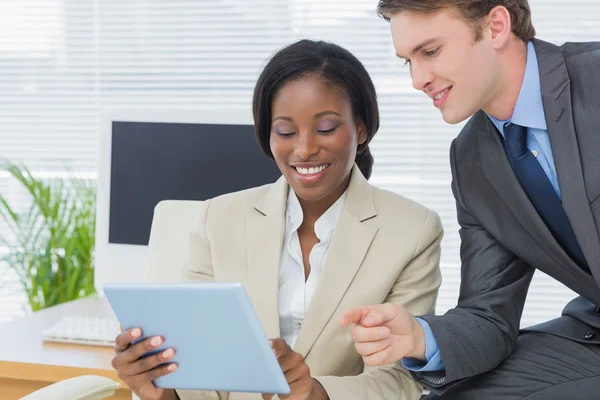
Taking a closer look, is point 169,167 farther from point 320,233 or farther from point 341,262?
point 341,262

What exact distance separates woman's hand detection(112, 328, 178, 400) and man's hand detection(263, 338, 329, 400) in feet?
0.64

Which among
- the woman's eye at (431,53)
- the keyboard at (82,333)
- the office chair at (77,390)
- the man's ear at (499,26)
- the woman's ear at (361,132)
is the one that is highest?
the man's ear at (499,26)

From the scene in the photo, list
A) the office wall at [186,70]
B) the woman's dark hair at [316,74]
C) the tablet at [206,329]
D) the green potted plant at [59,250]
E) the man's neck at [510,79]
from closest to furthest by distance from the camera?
the tablet at [206,329], the man's neck at [510,79], the woman's dark hair at [316,74], the green potted plant at [59,250], the office wall at [186,70]

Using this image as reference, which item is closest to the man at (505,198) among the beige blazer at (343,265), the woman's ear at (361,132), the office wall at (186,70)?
the beige blazer at (343,265)

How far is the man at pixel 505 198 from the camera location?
1715 millimetres

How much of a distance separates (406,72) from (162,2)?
1.34 m

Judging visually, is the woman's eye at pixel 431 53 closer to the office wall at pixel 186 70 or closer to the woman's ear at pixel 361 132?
the woman's ear at pixel 361 132

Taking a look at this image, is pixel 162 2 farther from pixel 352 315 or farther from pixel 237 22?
pixel 352 315

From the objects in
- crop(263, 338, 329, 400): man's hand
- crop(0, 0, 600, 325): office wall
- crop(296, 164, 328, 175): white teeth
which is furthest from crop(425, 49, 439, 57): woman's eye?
crop(0, 0, 600, 325): office wall

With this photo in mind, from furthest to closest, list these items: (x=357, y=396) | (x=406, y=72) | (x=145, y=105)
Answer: (x=145, y=105) → (x=406, y=72) → (x=357, y=396)

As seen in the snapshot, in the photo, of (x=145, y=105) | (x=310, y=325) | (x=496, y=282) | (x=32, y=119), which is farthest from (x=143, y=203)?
(x=32, y=119)

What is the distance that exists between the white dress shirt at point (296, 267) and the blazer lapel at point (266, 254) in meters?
0.04

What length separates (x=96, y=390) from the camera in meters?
1.63

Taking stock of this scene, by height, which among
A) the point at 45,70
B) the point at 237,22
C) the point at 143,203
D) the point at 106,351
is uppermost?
the point at 237,22
